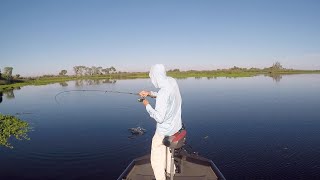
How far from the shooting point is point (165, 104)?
5941 millimetres

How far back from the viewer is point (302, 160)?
15.2 m

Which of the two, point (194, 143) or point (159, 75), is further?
point (194, 143)

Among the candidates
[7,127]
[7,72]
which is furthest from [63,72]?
[7,127]

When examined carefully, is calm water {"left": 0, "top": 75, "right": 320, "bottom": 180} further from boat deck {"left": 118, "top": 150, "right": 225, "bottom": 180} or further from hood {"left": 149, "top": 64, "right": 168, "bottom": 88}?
hood {"left": 149, "top": 64, "right": 168, "bottom": 88}

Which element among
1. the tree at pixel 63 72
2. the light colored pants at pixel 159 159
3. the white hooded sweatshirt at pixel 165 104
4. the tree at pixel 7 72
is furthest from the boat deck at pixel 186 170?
the tree at pixel 63 72

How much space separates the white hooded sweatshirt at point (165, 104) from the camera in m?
5.95

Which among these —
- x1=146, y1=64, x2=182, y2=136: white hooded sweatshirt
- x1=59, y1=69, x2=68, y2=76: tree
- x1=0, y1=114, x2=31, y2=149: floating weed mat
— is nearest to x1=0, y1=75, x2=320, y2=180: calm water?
x1=0, y1=114, x2=31, y2=149: floating weed mat

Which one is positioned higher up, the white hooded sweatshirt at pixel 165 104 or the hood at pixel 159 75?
the hood at pixel 159 75

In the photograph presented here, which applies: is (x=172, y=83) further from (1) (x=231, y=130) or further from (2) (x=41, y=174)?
(1) (x=231, y=130)

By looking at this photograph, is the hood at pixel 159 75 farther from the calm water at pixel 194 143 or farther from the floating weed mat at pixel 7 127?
the floating weed mat at pixel 7 127

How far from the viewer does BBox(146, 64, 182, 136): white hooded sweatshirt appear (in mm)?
5953

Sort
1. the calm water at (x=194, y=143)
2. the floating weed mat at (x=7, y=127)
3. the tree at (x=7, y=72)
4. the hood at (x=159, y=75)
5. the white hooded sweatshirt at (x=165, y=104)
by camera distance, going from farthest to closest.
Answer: the tree at (x=7, y=72)
the floating weed mat at (x=7, y=127)
the calm water at (x=194, y=143)
the hood at (x=159, y=75)
the white hooded sweatshirt at (x=165, y=104)

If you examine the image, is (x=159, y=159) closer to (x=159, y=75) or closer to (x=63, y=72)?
(x=159, y=75)

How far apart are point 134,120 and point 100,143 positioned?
7.34 meters
